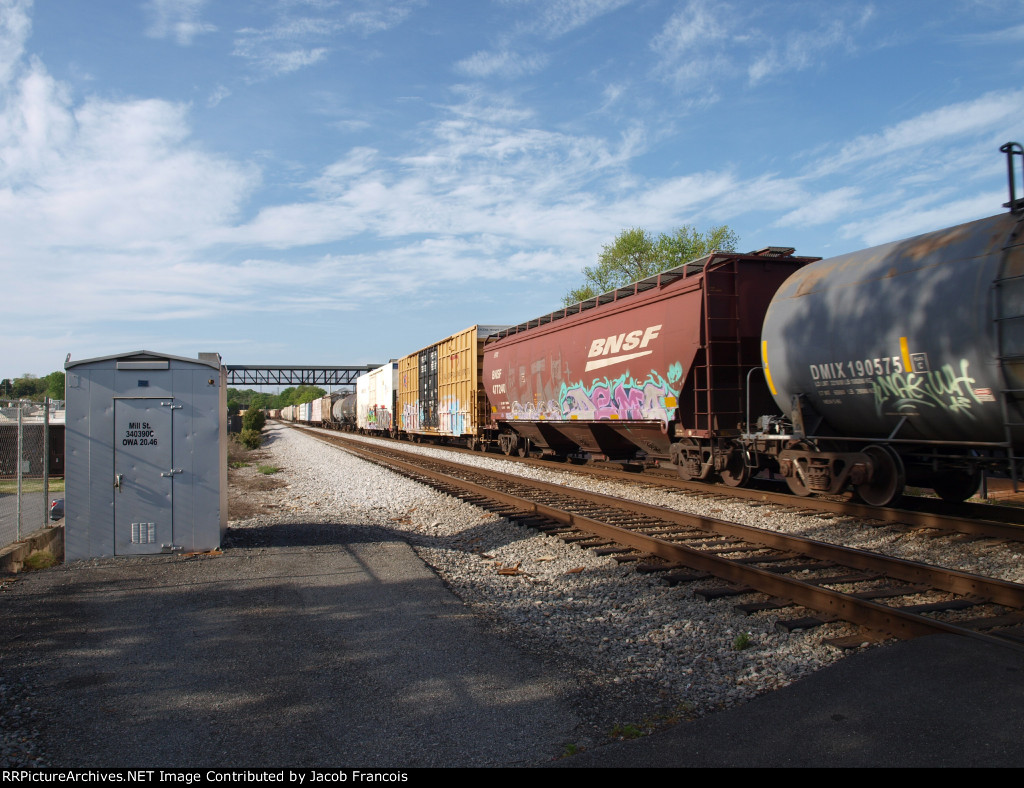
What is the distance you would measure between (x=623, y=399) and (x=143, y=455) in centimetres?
857

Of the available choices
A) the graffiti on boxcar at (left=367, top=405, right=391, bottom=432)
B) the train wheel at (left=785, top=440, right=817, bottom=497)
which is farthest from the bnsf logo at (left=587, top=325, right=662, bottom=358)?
the graffiti on boxcar at (left=367, top=405, right=391, bottom=432)

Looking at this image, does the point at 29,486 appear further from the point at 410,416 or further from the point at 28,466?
the point at 410,416

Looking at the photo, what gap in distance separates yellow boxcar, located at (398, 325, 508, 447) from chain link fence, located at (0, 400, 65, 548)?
38.9ft

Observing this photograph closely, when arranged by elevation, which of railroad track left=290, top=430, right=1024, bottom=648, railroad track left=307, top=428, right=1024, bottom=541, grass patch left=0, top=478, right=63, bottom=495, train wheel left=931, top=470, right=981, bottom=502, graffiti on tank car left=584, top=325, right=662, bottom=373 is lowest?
grass patch left=0, top=478, right=63, bottom=495

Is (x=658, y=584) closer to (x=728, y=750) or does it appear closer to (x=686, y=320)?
(x=728, y=750)

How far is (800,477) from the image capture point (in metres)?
9.95

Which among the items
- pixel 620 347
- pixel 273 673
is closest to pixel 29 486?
pixel 620 347

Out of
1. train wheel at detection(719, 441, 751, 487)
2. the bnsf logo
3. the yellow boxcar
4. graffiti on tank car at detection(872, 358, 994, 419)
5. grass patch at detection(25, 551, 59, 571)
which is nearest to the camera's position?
graffiti on tank car at detection(872, 358, 994, 419)

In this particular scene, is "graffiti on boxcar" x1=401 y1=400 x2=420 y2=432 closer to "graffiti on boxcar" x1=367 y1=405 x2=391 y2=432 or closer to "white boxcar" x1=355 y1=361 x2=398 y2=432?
"white boxcar" x1=355 y1=361 x2=398 y2=432

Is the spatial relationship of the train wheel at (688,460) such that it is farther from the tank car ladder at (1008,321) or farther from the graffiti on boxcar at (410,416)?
the graffiti on boxcar at (410,416)

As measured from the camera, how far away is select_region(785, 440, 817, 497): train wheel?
971 cm

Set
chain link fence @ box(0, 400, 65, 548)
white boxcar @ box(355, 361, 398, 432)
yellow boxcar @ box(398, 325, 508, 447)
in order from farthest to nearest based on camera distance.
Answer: white boxcar @ box(355, 361, 398, 432) → yellow boxcar @ box(398, 325, 508, 447) → chain link fence @ box(0, 400, 65, 548)

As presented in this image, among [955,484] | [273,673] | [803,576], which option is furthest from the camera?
[955,484]

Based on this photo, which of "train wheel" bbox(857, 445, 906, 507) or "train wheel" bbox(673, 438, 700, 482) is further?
"train wheel" bbox(673, 438, 700, 482)
